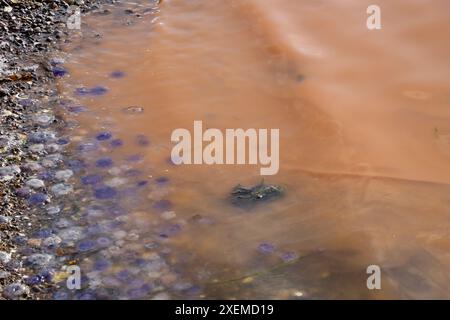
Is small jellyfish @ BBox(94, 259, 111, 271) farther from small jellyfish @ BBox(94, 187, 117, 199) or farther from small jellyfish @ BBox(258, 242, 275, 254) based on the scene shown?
small jellyfish @ BBox(258, 242, 275, 254)

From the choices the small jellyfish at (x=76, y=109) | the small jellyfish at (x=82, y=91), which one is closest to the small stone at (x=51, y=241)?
the small jellyfish at (x=76, y=109)

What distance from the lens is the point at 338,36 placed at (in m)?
4.02

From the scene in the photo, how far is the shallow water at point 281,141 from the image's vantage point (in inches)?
102

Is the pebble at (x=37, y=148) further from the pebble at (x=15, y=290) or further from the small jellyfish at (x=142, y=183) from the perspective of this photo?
the pebble at (x=15, y=290)

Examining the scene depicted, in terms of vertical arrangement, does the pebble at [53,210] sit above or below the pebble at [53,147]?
below

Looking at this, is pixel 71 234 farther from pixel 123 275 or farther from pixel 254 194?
pixel 254 194

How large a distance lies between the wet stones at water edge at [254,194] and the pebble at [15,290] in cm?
99

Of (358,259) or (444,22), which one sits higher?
(444,22)

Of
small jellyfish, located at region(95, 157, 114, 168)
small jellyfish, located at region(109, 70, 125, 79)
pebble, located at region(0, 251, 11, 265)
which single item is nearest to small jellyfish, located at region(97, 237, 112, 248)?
pebble, located at region(0, 251, 11, 265)

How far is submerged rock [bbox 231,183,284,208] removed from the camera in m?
2.92

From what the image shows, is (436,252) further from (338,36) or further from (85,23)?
(85,23)
